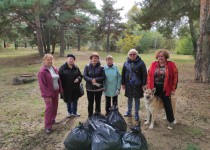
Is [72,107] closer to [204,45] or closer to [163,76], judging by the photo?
[163,76]

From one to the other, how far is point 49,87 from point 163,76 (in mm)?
2432

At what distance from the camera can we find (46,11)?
21.8m

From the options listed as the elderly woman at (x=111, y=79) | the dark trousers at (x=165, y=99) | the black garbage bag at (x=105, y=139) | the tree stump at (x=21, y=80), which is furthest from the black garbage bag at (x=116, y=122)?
the tree stump at (x=21, y=80)

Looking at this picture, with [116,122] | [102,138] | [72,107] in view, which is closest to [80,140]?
[102,138]

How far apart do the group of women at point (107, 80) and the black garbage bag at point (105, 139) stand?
1436 millimetres

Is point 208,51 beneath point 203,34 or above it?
beneath

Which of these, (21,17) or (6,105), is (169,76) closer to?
(6,105)

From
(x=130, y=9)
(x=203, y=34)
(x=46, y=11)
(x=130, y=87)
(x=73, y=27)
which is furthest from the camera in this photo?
(x=130, y=9)

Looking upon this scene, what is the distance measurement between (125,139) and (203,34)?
7765 millimetres

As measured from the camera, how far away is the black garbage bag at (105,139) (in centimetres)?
375

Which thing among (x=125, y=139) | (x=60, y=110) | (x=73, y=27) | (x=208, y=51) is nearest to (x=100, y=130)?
(x=125, y=139)

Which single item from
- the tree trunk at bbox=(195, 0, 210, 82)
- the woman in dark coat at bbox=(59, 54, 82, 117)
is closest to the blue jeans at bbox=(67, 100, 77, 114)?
the woman in dark coat at bbox=(59, 54, 82, 117)

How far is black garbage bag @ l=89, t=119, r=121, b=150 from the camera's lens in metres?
3.75

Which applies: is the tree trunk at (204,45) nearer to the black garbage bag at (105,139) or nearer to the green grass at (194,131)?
the green grass at (194,131)
